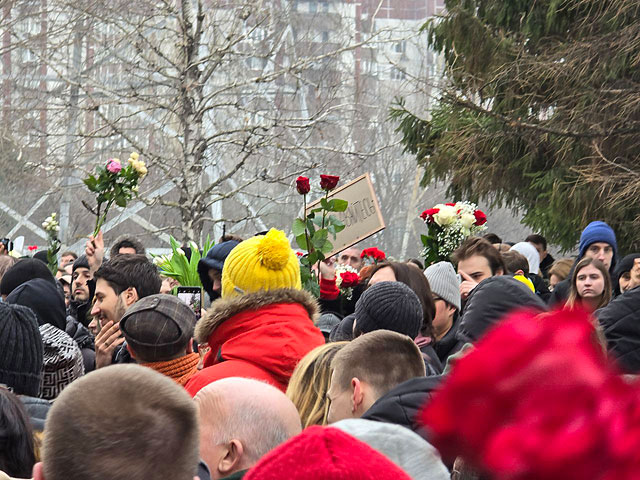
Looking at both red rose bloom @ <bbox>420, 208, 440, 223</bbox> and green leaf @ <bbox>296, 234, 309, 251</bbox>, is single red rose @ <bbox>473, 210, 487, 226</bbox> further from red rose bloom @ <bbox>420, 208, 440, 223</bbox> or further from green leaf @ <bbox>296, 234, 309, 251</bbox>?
green leaf @ <bbox>296, 234, 309, 251</bbox>

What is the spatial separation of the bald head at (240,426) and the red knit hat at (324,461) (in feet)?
3.80

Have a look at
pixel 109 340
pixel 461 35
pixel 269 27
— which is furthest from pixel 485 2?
pixel 109 340

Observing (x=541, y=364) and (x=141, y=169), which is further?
(x=141, y=169)

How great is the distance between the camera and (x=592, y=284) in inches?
303

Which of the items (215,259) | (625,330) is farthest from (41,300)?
(625,330)

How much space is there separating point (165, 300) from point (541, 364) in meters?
3.86

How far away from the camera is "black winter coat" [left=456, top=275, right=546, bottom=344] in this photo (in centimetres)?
420

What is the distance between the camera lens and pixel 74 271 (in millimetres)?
9281

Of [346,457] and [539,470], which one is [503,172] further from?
[539,470]

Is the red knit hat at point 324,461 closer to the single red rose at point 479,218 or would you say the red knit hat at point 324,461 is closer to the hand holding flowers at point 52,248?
the single red rose at point 479,218

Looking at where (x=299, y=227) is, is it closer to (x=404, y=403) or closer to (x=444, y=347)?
(x=444, y=347)

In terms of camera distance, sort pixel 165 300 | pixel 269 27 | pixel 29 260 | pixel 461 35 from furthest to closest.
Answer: pixel 269 27
pixel 461 35
pixel 29 260
pixel 165 300

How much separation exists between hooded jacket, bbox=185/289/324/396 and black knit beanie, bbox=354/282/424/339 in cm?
34

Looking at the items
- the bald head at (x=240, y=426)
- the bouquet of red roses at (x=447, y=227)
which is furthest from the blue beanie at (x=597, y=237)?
the bald head at (x=240, y=426)
